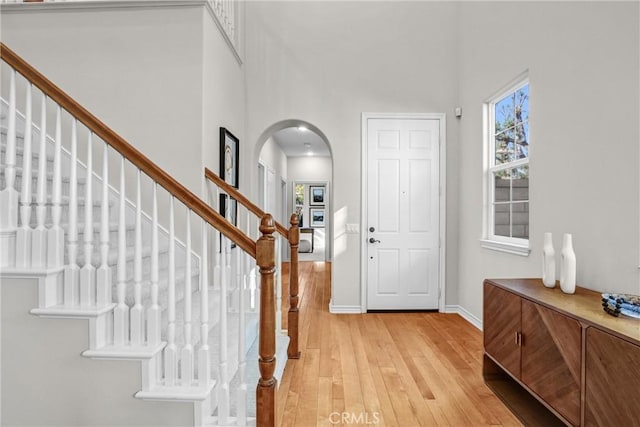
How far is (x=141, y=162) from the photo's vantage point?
62.9 inches

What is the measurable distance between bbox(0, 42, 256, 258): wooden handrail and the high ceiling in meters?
4.29

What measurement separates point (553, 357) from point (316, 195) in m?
7.35

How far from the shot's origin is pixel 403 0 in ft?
13.1

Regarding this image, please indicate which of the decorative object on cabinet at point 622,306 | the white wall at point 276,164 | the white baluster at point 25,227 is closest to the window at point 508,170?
the decorative object on cabinet at point 622,306

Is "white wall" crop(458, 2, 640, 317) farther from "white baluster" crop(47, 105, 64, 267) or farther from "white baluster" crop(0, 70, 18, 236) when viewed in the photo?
"white baluster" crop(0, 70, 18, 236)

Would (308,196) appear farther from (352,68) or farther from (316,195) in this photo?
(352,68)

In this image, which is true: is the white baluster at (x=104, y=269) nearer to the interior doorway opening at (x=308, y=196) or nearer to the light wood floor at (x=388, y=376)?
the light wood floor at (x=388, y=376)

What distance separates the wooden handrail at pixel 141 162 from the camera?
5.16 ft

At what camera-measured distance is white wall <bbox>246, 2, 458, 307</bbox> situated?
3988 mm

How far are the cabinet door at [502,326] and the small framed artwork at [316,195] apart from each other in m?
6.62

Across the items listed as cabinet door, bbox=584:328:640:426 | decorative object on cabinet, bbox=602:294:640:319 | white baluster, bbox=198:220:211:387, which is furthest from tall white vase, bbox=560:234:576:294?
white baluster, bbox=198:220:211:387

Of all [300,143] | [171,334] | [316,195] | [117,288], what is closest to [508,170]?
[171,334]

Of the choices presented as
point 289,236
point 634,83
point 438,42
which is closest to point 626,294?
point 634,83

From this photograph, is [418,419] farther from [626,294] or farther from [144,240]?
[144,240]
